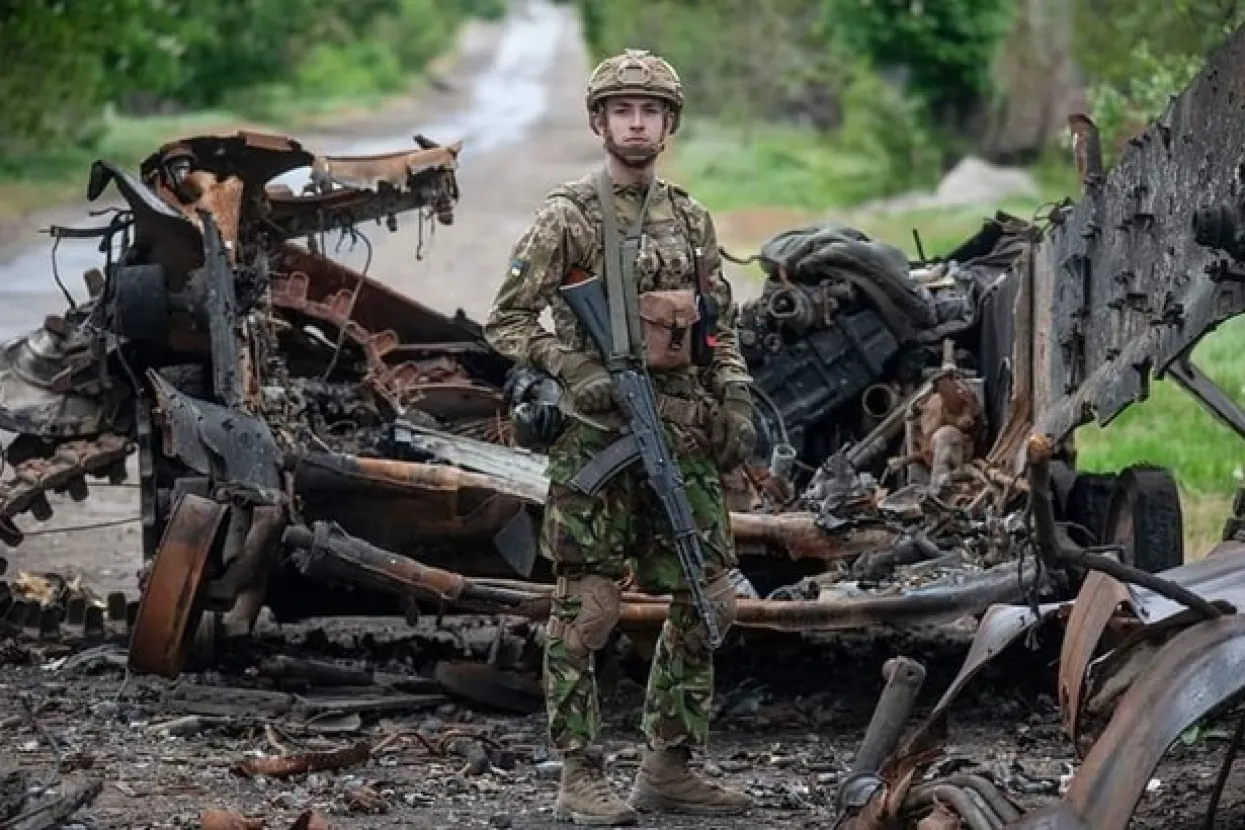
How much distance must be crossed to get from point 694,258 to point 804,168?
118 ft

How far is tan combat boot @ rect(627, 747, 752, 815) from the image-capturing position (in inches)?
280

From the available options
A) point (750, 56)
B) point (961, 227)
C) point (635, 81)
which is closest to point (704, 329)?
point (635, 81)

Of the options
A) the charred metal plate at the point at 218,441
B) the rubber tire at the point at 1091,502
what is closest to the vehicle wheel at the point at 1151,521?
the rubber tire at the point at 1091,502

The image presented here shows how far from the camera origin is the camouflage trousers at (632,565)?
22.9 ft

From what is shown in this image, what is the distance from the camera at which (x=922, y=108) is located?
3806cm

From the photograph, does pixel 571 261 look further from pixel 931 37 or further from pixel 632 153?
pixel 931 37

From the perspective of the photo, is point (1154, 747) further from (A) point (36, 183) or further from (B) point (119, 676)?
(A) point (36, 183)

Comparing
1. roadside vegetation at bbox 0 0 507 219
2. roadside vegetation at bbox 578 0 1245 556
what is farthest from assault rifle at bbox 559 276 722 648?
roadside vegetation at bbox 0 0 507 219

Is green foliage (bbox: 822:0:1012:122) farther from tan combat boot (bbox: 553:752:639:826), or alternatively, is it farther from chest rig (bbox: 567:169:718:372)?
tan combat boot (bbox: 553:752:639:826)

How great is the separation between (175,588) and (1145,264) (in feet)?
10.6

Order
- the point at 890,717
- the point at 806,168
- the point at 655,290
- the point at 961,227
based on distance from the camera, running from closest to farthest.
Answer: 1. the point at 890,717
2. the point at 655,290
3. the point at 961,227
4. the point at 806,168

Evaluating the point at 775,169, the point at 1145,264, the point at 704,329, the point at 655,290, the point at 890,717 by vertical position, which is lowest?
the point at 890,717

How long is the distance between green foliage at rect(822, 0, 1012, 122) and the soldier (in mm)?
27834

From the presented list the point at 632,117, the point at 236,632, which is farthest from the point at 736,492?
the point at 632,117
